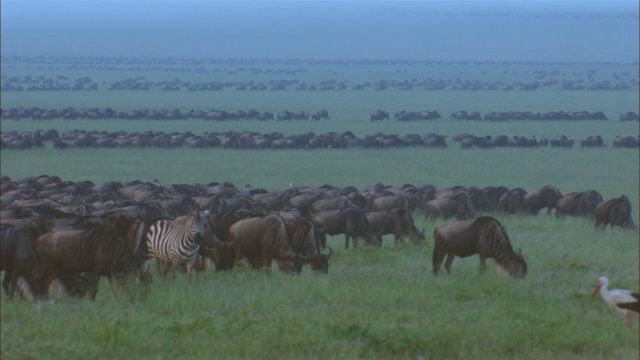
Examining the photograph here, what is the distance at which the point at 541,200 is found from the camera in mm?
28016

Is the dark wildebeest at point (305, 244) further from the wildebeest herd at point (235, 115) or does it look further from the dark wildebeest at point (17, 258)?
the wildebeest herd at point (235, 115)

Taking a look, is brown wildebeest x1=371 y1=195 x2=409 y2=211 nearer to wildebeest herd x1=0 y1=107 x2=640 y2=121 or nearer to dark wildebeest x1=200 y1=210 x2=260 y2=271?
dark wildebeest x1=200 y1=210 x2=260 y2=271

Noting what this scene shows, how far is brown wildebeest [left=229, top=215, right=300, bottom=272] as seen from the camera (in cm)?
1598

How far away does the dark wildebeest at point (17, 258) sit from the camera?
1271 cm

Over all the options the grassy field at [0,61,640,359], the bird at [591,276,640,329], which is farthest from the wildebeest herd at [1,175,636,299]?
the bird at [591,276,640,329]

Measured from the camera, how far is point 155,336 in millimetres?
10875

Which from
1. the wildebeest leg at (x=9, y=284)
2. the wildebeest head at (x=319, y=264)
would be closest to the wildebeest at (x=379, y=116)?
the wildebeest head at (x=319, y=264)

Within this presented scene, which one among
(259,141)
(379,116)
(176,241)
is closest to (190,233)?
(176,241)

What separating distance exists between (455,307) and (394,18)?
179 metres

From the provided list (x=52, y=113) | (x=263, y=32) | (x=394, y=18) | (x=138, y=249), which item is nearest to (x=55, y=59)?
(x=263, y=32)

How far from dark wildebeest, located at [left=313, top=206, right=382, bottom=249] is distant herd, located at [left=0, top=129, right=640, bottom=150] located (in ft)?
89.8

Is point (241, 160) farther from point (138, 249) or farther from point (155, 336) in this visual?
point (155, 336)

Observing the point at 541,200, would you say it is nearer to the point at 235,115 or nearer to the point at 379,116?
the point at 235,115

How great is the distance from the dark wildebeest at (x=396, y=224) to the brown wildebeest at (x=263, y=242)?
15.5 feet
